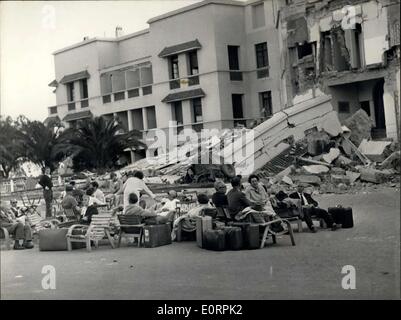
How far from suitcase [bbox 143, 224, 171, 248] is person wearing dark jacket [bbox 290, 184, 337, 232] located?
2.54 meters

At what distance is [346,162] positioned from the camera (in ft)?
45.4

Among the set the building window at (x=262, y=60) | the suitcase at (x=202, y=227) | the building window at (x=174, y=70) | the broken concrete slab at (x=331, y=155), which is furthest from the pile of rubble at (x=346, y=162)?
the building window at (x=174, y=70)

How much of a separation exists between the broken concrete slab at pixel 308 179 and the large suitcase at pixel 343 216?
216cm

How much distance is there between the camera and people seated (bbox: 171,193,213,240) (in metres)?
10.9

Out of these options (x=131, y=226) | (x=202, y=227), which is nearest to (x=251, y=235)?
(x=202, y=227)

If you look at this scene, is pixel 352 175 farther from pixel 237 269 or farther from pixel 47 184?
pixel 47 184

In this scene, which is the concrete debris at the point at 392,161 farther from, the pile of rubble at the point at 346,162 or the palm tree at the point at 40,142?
the palm tree at the point at 40,142

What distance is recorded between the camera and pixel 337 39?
9.91m

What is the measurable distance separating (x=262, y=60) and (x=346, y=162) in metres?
5.15

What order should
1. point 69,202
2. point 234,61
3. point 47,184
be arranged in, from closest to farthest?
point 234,61 < point 47,184 < point 69,202

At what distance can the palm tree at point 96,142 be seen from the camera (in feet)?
34.9

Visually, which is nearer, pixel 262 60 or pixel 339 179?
pixel 262 60

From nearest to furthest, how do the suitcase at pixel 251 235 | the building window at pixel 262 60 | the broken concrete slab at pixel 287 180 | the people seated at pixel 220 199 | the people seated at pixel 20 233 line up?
the suitcase at pixel 251 235 → the building window at pixel 262 60 → the people seated at pixel 220 199 → the people seated at pixel 20 233 → the broken concrete slab at pixel 287 180

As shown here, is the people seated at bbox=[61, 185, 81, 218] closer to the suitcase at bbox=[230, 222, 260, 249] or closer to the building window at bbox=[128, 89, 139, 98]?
the building window at bbox=[128, 89, 139, 98]
